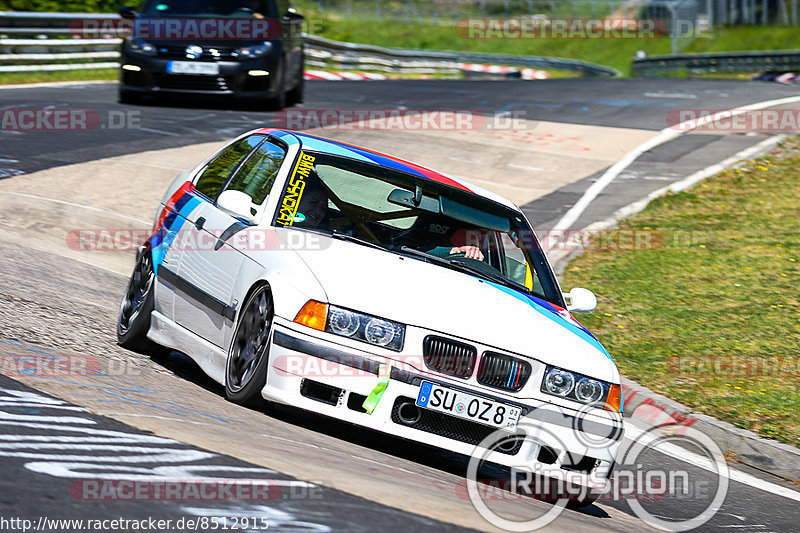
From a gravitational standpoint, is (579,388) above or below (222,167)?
below

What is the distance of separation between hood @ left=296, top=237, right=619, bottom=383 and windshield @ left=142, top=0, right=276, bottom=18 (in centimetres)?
1340

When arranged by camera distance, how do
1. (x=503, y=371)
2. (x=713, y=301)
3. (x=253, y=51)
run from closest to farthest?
(x=503, y=371), (x=713, y=301), (x=253, y=51)

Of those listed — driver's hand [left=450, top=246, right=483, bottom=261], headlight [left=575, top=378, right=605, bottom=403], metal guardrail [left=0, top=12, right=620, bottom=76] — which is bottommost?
headlight [left=575, top=378, right=605, bottom=403]

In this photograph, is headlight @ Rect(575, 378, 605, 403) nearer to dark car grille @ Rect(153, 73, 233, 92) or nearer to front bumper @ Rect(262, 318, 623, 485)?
front bumper @ Rect(262, 318, 623, 485)

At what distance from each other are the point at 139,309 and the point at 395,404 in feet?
7.81

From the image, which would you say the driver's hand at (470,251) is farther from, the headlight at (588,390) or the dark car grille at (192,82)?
the dark car grille at (192,82)

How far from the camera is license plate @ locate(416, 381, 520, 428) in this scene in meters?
5.75

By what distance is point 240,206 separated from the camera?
6.82 m

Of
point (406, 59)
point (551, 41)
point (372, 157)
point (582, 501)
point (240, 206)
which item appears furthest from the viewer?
point (551, 41)

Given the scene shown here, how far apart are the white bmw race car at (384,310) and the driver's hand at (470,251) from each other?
10mm

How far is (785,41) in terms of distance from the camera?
48875 millimetres

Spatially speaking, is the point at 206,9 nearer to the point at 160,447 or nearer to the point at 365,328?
the point at 365,328

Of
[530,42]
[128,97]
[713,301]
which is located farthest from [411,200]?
[530,42]

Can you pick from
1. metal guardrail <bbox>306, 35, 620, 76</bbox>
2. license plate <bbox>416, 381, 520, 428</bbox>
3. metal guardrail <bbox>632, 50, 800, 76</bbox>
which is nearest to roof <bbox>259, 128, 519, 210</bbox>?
license plate <bbox>416, 381, 520, 428</bbox>
